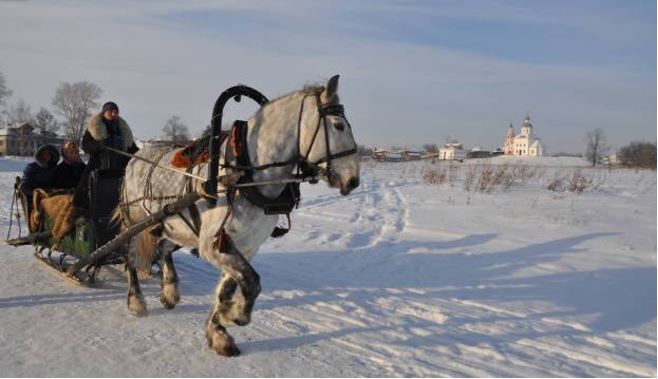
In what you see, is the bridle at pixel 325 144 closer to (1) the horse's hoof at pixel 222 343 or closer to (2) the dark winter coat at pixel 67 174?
(1) the horse's hoof at pixel 222 343

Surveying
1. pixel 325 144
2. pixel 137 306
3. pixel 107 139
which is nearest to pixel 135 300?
pixel 137 306

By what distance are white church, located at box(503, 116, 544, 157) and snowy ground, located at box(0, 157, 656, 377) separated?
122773 millimetres

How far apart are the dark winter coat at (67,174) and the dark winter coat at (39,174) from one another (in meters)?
0.07

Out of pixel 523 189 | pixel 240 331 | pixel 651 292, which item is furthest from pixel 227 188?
pixel 523 189

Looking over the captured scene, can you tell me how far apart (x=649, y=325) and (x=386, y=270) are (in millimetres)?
3371

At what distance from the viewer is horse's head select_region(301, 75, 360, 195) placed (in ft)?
13.8

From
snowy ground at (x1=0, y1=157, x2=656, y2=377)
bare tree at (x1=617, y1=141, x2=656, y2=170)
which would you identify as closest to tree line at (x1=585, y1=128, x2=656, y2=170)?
bare tree at (x1=617, y1=141, x2=656, y2=170)

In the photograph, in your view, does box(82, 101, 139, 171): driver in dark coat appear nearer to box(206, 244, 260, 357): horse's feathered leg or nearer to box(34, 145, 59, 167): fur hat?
box(34, 145, 59, 167): fur hat

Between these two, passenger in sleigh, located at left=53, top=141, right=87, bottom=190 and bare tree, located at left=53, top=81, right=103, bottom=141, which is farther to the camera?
bare tree, located at left=53, top=81, right=103, bottom=141

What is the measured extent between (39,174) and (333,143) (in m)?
5.15

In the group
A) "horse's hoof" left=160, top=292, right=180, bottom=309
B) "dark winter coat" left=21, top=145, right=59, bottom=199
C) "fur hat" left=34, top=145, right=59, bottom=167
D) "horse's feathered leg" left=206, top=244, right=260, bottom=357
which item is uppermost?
"fur hat" left=34, top=145, right=59, bottom=167

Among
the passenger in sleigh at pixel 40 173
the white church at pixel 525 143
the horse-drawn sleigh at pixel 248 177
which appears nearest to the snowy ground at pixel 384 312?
the horse-drawn sleigh at pixel 248 177

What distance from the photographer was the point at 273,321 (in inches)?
218

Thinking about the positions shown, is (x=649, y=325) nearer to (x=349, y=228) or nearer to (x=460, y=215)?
(x=349, y=228)
